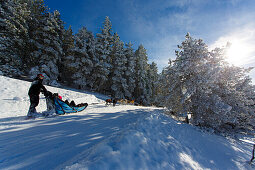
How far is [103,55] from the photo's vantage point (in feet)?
67.6

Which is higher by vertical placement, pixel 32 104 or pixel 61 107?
pixel 32 104

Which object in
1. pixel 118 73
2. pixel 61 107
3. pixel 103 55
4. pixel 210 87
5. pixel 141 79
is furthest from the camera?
pixel 141 79

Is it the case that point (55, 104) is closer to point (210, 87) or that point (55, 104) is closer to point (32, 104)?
point (32, 104)

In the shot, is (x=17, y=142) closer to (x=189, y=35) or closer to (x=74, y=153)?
(x=74, y=153)

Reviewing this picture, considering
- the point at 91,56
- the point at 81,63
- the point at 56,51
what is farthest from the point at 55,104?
the point at 91,56

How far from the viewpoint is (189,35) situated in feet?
31.7

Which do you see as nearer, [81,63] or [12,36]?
[12,36]

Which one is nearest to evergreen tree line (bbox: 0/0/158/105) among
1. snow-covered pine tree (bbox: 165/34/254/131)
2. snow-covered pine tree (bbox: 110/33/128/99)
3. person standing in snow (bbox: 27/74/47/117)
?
snow-covered pine tree (bbox: 110/33/128/99)

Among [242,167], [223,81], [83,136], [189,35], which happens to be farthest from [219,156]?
[189,35]

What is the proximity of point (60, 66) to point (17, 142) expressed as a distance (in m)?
22.9

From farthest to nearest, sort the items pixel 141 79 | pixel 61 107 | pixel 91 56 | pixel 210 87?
pixel 141 79
pixel 91 56
pixel 210 87
pixel 61 107

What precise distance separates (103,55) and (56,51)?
809 centimetres

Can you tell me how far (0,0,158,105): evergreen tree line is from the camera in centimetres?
1423

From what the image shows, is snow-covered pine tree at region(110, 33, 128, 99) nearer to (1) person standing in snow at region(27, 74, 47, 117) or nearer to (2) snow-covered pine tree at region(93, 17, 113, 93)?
(2) snow-covered pine tree at region(93, 17, 113, 93)
